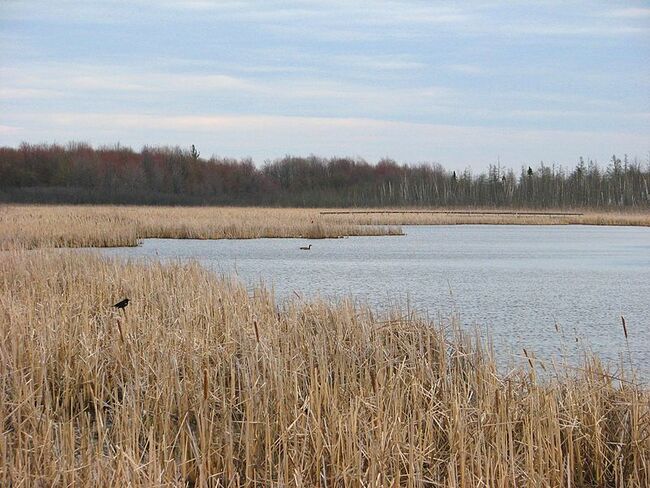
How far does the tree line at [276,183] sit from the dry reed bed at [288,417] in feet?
198

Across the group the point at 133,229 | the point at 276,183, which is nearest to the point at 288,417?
the point at 133,229

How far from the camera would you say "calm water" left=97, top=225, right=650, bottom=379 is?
8844mm

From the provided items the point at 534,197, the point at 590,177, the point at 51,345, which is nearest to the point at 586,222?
the point at 534,197

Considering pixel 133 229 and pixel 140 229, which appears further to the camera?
pixel 140 229

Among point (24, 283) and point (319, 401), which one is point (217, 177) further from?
point (319, 401)

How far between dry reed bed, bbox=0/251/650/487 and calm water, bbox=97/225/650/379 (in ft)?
4.00

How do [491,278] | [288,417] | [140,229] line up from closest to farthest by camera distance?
[288,417], [491,278], [140,229]

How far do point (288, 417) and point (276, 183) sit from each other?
271 feet

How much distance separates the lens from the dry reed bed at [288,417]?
3791mm

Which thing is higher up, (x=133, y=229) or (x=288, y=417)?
(x=133, y=229)

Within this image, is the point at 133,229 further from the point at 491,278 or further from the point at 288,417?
the point at 288,417

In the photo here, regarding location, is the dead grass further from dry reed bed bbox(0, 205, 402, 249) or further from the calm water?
the calm water

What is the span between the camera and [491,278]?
15.6 metres

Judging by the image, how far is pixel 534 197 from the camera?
72250 millimetres
